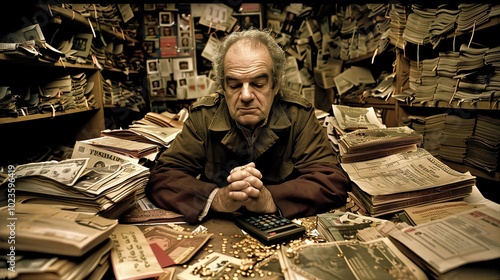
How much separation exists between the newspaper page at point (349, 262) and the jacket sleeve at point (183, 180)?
463 mm

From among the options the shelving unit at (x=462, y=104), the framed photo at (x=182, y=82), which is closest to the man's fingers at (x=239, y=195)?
the shelving unit at (x=462, y=104)

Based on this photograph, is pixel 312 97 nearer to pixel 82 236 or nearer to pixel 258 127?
pixel 258 127

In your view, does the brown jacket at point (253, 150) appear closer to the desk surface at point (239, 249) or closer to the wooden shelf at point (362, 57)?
the desk surface at point (239, 249)

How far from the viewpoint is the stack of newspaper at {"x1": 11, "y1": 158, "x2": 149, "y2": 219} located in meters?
0.95

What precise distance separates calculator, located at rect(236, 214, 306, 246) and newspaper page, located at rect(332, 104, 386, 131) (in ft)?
3.45

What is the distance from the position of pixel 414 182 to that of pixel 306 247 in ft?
1.89

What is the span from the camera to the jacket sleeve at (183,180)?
1152 mm

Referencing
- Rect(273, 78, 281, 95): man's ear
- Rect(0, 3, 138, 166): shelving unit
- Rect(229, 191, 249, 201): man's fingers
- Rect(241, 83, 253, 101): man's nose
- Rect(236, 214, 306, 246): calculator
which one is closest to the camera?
Rect(236, 214, 306, 246): calculator

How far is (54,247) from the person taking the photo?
0.65m

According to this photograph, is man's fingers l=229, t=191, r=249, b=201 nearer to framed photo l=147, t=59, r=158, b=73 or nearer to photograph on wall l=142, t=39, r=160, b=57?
framed photo l=147, t=59, r=158, b=73

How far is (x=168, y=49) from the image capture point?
168 inches

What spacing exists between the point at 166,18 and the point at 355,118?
10.6 ft

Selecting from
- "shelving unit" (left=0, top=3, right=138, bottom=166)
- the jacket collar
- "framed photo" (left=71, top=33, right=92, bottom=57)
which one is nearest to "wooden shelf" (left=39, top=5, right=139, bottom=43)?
"shelving unit" (left=0, top=3, right=138, bottom=166)

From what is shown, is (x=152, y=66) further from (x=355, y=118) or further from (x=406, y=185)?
(x=406, y=185)
